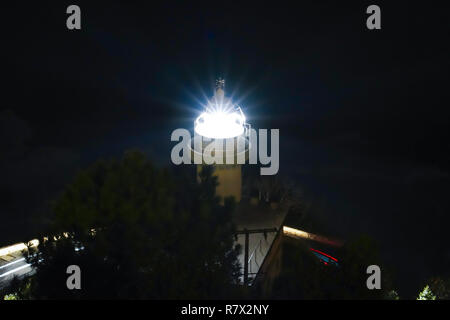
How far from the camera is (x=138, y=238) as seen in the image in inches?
392

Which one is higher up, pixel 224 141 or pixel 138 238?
pixel 224 141

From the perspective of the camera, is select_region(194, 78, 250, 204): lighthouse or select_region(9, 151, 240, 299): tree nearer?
select_region(9, 151, 240, 299): tree

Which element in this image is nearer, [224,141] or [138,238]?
[138,238]

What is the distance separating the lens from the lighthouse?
1734 cm

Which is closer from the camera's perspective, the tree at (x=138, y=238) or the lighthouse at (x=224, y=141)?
the tree at (x=138, y=238)

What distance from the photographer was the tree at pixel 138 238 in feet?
31.3

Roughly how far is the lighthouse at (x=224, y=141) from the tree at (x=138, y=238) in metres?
5.76

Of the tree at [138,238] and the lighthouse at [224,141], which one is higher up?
the lighthouse at [224,141]

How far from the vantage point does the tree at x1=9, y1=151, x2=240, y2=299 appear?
9.55 meters

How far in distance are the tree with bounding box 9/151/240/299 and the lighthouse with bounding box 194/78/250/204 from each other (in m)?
5.76

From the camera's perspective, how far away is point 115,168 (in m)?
11.2

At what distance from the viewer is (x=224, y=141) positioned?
18.0m

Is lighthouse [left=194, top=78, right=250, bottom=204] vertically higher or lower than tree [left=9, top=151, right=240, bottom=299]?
higher

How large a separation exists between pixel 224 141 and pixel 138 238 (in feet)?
28.6
